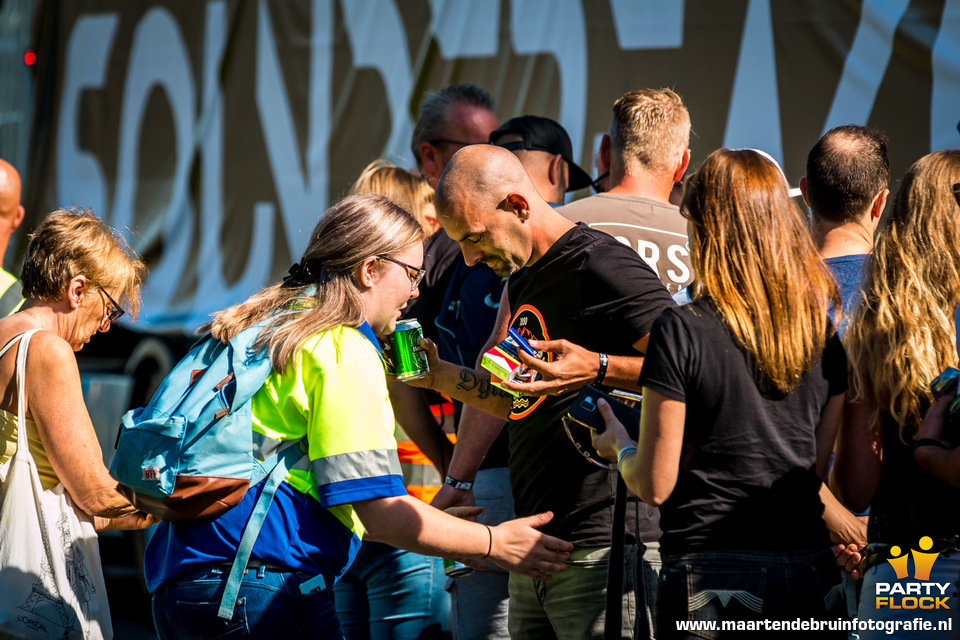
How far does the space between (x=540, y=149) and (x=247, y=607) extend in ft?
7.05

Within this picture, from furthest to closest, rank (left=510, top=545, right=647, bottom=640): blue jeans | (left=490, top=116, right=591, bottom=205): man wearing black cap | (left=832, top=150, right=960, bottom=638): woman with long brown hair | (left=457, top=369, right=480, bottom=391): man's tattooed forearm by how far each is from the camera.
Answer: (left=490, top=116, right=591, bottom=205): man wearing black cap
(left=457, top=369, right=480, bottom=391): man's tattooed forearm
(left=510, top=545, right=647, bottom=640): blue jeans
(left=832, top=150, right=960, bottom=638): woman with long brown hair

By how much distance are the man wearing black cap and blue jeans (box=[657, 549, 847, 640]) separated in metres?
1.87

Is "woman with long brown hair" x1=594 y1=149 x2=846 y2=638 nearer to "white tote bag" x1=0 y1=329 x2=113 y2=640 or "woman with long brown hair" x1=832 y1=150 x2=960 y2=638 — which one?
"woman with long brown hair" x1=832 y1=150 x2=960 y2=638

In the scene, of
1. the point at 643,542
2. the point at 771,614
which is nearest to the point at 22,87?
the point at 643,542

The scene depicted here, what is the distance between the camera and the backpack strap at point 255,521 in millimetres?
2109

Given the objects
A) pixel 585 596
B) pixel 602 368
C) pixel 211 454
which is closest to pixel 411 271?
pixel 602 368

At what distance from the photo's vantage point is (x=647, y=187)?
131 inches

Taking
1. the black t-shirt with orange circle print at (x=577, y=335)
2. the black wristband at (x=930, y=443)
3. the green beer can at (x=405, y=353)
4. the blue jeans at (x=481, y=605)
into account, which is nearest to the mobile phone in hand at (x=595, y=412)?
the black t-shirt with orange circle print at (x=577, y=335)

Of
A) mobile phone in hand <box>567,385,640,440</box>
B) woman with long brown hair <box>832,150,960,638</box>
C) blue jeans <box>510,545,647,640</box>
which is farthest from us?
blue jeans <box>510,545,647,640</box>

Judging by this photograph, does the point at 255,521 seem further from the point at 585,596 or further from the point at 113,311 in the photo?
the point at 113,311

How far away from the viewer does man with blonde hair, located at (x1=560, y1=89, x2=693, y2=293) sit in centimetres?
316

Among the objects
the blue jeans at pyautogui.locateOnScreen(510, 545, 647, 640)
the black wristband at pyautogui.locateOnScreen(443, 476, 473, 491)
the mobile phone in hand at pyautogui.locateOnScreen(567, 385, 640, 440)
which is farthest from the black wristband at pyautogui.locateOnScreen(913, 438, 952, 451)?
the black wristband at pyautogui.locateOnScreen(443, 476, 473, 491)

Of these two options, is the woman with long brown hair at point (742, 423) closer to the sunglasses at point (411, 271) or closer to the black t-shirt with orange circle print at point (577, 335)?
the black t-shirt with orange circle print at point (577, 335)

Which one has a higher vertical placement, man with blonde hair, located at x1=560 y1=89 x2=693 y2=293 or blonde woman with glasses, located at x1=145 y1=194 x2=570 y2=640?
man with blonde hair, located at x1=560 y1=89 x2=693 y2=293
